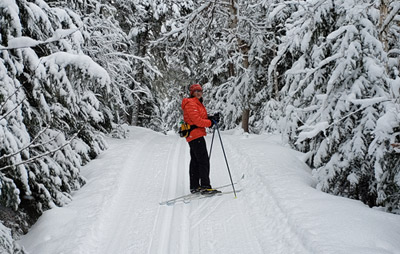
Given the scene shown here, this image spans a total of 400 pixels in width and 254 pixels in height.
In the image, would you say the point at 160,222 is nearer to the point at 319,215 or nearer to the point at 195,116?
the point at 195,116

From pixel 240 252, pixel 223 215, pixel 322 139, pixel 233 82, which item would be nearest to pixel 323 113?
pixel 322 139

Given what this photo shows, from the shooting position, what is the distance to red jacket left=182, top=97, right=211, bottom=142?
6105 millimetres

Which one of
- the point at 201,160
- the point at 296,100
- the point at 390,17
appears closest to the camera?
the point at 390,17

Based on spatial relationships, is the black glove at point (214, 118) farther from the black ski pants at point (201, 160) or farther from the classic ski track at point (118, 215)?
the classic ski track at point (118, 215)

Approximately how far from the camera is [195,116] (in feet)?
20.0

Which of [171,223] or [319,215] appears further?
[171,223]

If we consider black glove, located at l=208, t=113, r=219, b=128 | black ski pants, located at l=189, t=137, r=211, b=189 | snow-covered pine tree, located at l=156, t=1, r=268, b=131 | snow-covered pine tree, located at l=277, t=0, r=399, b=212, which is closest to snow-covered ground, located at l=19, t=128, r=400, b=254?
black ski pants, located at l=189, t=137, r=211, b=189

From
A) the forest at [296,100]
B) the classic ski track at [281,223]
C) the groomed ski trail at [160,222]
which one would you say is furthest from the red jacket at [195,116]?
the classic ski track at [281,223]

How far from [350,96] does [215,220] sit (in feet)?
10.7

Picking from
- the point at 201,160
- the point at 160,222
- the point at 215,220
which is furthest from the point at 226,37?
the point at 160,222

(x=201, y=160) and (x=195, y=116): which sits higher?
(x=195, y=116)

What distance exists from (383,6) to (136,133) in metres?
11.1

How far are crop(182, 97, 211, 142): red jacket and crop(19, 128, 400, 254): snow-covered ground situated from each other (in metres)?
1.38

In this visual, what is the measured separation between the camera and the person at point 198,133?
6.14 meters
